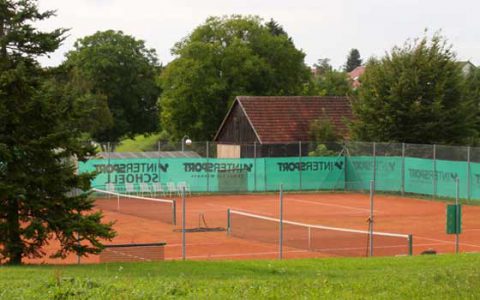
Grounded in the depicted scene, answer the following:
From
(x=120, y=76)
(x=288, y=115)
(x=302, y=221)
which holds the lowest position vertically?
(x=302, y=221)

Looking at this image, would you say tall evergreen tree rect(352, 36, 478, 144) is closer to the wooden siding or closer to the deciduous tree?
the wooden siding

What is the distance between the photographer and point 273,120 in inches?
2132

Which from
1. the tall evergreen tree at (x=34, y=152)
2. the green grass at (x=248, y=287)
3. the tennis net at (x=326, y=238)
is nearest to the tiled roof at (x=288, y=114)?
the tennis net at (x=326, y=238)

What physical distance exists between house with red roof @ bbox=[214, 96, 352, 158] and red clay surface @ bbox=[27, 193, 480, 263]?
27.3 feet

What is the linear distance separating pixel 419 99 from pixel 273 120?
10.9 meters

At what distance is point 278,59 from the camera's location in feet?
228

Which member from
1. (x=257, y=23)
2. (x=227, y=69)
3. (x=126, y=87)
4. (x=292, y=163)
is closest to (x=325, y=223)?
(x=292, y=163)

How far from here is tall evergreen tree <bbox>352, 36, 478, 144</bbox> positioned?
4628 centimetres

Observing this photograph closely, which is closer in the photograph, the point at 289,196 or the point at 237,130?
the point at 289,196

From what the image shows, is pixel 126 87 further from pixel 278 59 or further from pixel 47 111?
pixel 47 111

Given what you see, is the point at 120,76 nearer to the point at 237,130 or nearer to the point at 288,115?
the point at 237,130

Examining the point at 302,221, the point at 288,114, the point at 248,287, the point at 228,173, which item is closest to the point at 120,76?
the point at 288,114

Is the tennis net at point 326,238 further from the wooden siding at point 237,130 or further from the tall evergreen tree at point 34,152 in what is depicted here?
the wooden siding at point 237,130

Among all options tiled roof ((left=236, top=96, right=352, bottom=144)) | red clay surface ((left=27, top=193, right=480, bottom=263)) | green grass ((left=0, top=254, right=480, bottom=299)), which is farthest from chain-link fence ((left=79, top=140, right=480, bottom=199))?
green grass ((left=0, top=254, right=480, bottom=299))
